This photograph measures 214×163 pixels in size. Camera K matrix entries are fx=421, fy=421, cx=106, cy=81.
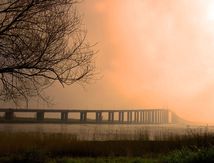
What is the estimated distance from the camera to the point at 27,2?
554 inches

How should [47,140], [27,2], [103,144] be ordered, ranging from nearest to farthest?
[27,2] → [103,144] → [47,140]

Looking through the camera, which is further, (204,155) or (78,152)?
(78,152)

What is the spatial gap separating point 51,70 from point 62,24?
168 centimetres

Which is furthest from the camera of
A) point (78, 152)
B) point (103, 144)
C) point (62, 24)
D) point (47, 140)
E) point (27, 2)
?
point (47, 140)

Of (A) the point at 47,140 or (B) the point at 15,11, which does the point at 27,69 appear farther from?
(A) the point at 47,140

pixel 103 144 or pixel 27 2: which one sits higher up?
pixel 27 2

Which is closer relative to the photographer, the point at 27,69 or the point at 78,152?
the point at 27,69

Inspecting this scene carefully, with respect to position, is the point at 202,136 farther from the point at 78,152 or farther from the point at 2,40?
the point at 2,40

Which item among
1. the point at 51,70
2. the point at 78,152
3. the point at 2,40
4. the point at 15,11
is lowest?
the point at 78,152

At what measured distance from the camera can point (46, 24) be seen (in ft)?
48.1

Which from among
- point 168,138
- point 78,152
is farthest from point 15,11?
point 168,138

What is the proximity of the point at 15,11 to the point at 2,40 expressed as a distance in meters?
1.10

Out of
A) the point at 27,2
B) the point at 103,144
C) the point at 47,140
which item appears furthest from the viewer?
the point at 47,140

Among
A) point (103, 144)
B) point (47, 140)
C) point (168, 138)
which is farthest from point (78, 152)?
point (168, 138)
